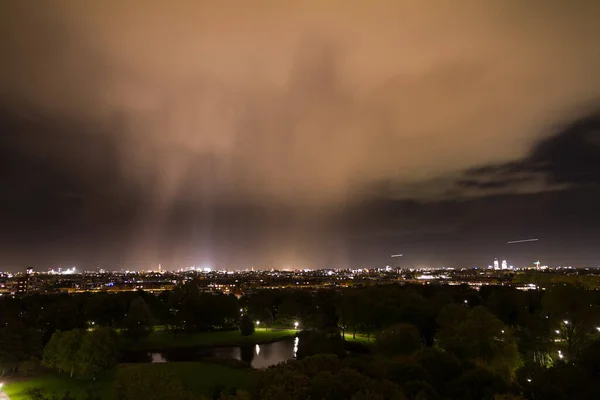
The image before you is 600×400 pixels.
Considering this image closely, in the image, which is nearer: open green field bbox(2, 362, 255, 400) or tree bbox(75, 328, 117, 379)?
open green field bbox(2, 362, 255, 400)

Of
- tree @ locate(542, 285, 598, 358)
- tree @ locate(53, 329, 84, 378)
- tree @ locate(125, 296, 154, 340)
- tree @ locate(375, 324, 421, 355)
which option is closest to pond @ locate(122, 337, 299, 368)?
tree @ locate(125, 296, 154, 340)

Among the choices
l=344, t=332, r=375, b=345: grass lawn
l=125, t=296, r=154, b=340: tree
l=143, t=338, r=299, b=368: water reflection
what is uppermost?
l=125, t=296, r=154, b=340: tree

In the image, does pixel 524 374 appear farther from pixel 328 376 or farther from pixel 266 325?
pixel 266 325

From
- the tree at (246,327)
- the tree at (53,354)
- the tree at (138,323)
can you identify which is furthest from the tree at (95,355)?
the tree at (246,327)

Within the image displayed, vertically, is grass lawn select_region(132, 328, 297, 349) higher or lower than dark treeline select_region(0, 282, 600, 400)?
lower

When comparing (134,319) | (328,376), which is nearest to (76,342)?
(134,319)

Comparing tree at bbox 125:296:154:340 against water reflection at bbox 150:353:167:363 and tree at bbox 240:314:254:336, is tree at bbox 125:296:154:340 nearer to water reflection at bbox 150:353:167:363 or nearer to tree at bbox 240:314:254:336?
water reflection at bbox 150:353:167:363
